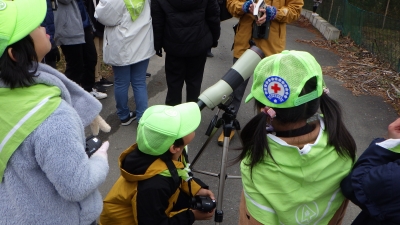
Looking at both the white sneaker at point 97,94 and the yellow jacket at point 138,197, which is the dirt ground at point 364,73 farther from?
the yellow jacket at point 138,197

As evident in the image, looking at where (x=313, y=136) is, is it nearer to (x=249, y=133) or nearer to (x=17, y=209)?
(x=249, y=133)

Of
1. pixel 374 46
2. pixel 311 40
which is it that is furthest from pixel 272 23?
pixel 311 40

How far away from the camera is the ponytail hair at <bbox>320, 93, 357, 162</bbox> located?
1.54 m

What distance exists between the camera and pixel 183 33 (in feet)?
11.4

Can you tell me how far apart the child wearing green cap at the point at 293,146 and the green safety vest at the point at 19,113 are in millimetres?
782

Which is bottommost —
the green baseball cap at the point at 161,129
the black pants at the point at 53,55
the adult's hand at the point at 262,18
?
the black pants at the point at 53,55

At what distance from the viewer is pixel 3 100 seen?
134 centimetres

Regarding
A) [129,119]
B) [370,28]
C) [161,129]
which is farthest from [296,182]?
[370,28]

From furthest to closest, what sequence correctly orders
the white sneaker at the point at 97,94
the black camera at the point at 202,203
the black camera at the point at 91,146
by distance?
the white sneaker at the point at 97,94 → the black camera at the point at 202,203 → the black camera at the point at 91,146

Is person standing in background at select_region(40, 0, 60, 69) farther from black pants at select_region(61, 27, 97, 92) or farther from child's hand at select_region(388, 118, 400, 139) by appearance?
child's hand at select_region(388, 118, 400, 139)

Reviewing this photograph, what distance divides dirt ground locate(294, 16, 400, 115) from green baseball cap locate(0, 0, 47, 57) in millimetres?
4606

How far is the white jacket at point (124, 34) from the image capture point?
3.45 metres

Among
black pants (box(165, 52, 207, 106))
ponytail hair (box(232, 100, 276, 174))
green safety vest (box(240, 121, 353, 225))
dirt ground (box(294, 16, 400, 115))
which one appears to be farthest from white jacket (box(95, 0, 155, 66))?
dirt ground (box(294, 16, 400, 115))

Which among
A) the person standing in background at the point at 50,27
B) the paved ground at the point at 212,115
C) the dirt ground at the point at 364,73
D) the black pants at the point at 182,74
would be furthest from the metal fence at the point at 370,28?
the person standing in background at the point at 50,27
